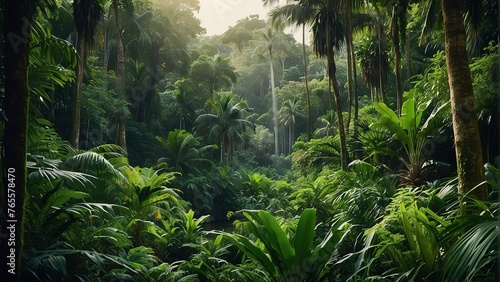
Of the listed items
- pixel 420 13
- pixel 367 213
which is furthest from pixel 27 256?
pixel 420 13

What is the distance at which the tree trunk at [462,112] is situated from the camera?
14.3 ft

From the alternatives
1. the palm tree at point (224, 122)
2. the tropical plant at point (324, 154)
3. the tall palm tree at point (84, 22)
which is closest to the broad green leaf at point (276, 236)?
the tall palm tree at point (84, 22)

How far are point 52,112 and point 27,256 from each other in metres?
9.74

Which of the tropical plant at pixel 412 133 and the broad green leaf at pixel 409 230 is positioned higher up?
the tropical plant at pixel 412 133

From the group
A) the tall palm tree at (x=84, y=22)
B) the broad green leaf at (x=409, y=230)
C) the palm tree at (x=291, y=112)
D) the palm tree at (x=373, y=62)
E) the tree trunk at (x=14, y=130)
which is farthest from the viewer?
the palm tree at (x=291, y=112)

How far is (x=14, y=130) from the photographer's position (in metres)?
4.01

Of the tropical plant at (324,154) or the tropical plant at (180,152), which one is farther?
the tropical plant at (180,152)

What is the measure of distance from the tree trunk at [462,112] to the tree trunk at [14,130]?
173 inches

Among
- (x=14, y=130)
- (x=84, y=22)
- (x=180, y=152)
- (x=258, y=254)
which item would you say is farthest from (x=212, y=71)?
(x=14, y=130)

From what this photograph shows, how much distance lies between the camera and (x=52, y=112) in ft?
43.7

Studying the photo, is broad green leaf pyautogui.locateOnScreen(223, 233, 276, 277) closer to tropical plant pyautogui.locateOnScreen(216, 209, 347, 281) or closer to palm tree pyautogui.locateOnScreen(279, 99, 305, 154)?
tropical plant pyautogui.locateOnScreen(216, 209, 347, 281)

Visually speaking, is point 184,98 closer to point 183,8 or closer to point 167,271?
point 183,8

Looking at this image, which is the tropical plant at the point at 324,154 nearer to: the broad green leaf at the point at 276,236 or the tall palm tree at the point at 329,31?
the tall palm tree at the point at 329,31

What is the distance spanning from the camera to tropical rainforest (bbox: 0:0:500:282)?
13.5 feet
